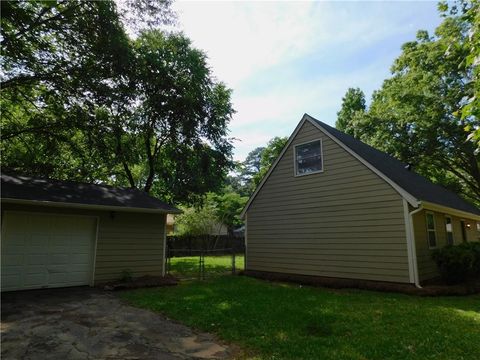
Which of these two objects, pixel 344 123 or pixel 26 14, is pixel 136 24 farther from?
pixel 344 123

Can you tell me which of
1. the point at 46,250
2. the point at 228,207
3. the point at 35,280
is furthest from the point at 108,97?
the point at 228,207

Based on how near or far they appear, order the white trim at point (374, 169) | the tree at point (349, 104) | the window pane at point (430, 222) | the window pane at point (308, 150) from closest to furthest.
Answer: the white trim at point (374, 169) → the window pane at point (430, 222) → the window pane at point (308, 150) → the tree at point (349, 104)

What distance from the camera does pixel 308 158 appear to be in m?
12.4

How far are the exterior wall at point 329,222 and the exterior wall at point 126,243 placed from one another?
419 cm

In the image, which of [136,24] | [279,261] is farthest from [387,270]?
[136,24]

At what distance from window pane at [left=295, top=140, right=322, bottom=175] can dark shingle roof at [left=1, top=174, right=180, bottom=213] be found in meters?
5.24

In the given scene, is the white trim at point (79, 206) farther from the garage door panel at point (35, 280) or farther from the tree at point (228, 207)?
the tree at point (228, 207)

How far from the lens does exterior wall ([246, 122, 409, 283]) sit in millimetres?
9773

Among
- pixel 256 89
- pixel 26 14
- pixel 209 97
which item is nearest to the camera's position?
pixel 26 14

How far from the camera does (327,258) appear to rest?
11.1 metres

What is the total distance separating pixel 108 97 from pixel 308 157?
840cm

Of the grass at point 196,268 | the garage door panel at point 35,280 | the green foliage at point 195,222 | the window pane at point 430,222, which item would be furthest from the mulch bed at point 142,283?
the green foliage at point 195,222

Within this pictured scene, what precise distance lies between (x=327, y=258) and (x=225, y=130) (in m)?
10.9

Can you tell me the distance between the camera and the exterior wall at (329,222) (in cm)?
977
